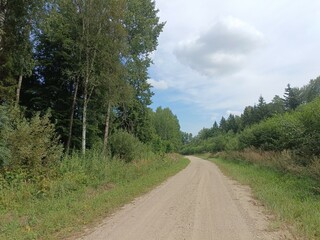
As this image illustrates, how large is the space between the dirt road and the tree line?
6.10m

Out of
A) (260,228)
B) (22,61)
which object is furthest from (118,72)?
(260,228)

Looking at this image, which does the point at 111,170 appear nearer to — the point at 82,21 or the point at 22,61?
the point at 22,61

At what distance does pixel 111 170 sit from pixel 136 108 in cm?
1947

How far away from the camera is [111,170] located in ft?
56.2

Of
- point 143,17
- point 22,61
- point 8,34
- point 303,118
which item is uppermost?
point 143,17

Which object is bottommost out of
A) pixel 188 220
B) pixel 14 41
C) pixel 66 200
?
pixel 188 220

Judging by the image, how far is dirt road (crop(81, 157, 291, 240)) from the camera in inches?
274

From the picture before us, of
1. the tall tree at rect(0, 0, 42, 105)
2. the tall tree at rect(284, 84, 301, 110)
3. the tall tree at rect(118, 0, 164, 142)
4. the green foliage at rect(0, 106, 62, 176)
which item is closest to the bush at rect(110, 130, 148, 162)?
the tall tree at rect(118, 0, 164, 142)

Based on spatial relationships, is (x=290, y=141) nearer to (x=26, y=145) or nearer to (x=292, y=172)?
(x=292, y=172)

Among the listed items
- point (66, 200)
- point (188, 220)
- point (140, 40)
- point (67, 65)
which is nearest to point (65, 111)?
point (67, 65)

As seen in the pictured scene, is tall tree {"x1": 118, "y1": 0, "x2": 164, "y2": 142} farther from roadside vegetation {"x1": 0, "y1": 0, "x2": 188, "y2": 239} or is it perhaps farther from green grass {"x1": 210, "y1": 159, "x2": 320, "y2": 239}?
green grass {"x1": 210, "y1": 159, "x2": 320, "y2": 239}

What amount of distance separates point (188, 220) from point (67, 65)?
18.3 meters

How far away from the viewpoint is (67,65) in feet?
76.6

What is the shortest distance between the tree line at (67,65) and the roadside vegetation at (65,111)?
61mm
